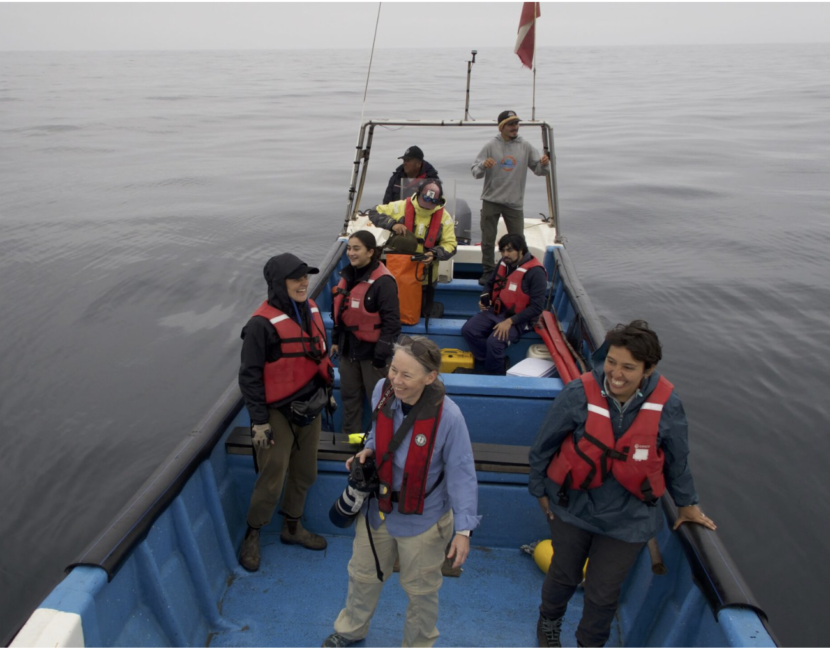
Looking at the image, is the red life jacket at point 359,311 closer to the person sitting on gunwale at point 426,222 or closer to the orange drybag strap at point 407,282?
the orange drybag strap at point 407,282

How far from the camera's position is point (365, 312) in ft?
12.7

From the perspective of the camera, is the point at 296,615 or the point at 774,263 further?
the point at 774,263

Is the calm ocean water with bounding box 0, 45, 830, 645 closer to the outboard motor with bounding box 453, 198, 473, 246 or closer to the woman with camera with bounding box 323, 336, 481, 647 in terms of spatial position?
the outboard motor with bounding box 453, 198, 473, 246

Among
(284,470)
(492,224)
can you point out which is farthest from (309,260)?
(284,470)

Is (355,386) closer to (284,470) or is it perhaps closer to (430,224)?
(284,470)

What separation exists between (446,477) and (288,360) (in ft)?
3.52

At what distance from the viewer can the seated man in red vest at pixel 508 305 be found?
471 centimetres

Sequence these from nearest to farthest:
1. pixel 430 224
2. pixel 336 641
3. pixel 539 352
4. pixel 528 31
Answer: pixel 336 641 < pixel 539 352 < pixel 430 224 < pixel 528 31

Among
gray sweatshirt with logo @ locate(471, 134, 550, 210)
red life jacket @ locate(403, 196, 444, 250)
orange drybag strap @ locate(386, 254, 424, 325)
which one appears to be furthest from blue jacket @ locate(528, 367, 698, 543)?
gray sweatshirt with logo @ locate(471, 134, 550, 210)

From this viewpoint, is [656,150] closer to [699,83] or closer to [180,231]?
[180,231]

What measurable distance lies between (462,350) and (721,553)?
10.0 ft

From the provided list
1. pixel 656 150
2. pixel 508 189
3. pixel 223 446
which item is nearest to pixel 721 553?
pixel 223 446

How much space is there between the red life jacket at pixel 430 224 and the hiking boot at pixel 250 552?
2718 mm

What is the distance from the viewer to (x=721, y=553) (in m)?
2.58
